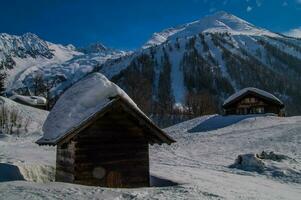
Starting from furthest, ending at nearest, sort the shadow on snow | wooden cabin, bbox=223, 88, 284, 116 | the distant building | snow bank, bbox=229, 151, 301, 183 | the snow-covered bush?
the distant building, wooden cabin, bbox=223, 88, 284, 116, the shadow on snow, the snow-covered bush, snow bank, bbox=229, 151, 301, 183

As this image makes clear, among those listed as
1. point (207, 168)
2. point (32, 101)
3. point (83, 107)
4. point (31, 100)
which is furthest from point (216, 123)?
point (83, 107)

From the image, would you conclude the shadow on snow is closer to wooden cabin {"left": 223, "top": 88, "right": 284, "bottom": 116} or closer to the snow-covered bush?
wooden cabin {"left": 223, "top": 88, "right": 284, "bottom": 116}

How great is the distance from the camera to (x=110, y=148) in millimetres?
15633

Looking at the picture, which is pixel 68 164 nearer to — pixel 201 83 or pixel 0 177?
pixel 0 177

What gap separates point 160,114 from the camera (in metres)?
103

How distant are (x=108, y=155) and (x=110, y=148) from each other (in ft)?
0.86

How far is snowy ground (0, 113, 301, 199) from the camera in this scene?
44.1 ft

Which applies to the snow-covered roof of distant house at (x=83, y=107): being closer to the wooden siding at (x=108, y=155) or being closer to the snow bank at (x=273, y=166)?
the wooden siding at (x=108, y=155)

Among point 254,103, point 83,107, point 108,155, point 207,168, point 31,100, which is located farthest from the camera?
point 31,100

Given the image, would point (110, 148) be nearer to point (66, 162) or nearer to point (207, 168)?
point (66, 162)

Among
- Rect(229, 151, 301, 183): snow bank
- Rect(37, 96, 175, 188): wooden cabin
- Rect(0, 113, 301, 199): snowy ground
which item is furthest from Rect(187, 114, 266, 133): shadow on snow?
Rect(37, 96, 175, 188): wooden cabin

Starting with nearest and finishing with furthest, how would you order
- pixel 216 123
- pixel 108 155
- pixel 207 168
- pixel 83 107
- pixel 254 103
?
pixel 83 107, pixel 108 155, pixel 207 168, pixel 216 123, pixel 254 103

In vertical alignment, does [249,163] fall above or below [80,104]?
below

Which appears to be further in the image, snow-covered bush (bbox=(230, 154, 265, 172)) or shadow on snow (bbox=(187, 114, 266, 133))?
shadow on snow (bbox=(187, 114, 266, 133))
